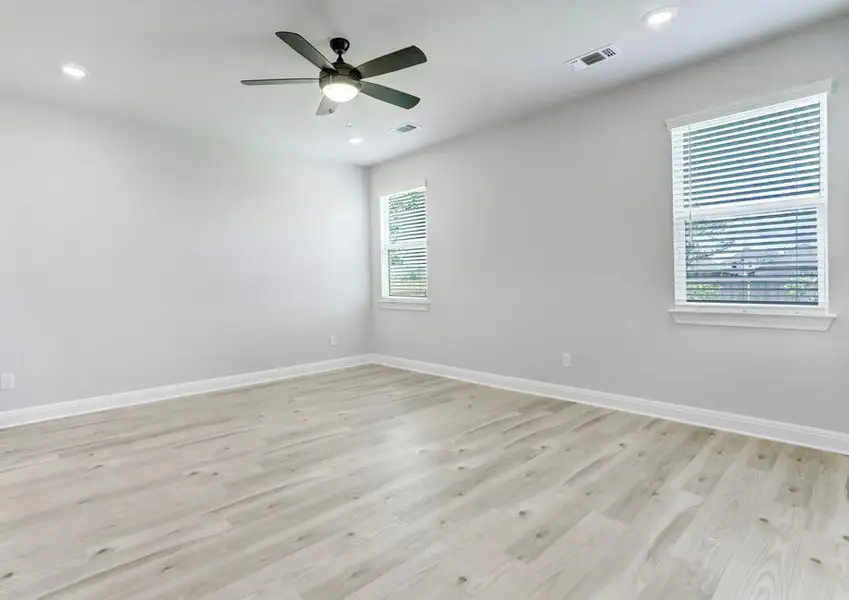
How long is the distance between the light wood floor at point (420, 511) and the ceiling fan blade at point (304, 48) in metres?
2.41

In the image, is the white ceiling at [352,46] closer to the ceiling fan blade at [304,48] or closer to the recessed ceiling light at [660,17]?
the recessed ceiling light at [660,17]

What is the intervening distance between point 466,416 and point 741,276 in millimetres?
2287

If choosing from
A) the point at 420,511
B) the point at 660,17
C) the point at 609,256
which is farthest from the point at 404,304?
the point at 660,17

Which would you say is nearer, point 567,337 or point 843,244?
point 843,244

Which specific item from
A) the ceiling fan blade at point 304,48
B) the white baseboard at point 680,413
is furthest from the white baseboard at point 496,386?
the ceiling fan blade at point 304,48

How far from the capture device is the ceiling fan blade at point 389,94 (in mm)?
3064

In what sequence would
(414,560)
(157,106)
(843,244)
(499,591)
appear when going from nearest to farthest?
(499,591)
(414,560)
(843,244)
(157,106)

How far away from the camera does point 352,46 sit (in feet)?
10.3

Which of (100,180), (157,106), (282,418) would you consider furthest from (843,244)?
(100,180)

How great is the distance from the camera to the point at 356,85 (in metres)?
3.01

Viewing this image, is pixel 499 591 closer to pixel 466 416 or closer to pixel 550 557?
pixel 550 557

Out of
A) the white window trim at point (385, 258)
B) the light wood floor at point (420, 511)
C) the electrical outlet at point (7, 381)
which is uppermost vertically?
the white window trim at point (385, 258)

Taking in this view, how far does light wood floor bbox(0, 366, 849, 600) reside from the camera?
174cm

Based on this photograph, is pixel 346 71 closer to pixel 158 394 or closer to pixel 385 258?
pixel 385 258
